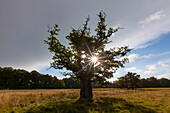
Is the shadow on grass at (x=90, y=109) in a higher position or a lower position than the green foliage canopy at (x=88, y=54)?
lower

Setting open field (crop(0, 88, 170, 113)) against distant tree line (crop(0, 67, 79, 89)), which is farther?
distant tree line (crop(0, 67, 79, 89))

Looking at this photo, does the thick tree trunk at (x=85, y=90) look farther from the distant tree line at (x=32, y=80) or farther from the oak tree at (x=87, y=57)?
the distant tree line at (x=32, y=80)

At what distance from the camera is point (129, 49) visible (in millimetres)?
13891

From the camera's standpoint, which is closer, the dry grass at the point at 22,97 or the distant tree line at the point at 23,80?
the dry grass at the point at 22,97

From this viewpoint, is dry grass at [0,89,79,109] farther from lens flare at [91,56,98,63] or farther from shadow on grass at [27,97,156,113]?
lens flare at [91,56,98,63]

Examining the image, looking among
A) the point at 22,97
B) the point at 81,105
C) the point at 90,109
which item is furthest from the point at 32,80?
the point at 90,109

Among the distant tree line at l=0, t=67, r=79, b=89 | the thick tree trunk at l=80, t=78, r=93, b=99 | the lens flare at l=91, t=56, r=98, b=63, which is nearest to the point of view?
the thick tree trunk at l=80, t=78, r=93, b=99

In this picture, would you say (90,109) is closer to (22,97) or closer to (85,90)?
(85,90)

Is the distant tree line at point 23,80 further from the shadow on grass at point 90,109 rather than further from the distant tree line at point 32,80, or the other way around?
the shadow on grass at point 90,109

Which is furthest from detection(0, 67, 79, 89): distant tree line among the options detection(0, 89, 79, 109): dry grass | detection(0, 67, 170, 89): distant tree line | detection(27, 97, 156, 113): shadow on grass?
detection(27, 97, 156, 113): shadow on grass

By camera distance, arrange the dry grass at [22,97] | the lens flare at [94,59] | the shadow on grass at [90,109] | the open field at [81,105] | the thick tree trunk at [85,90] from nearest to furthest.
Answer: the shadow on grass at [90,109] → the open field at [81,105] → the dry grass at [22,97] → the thick tree trunk at [85,90] → the lens flare at [94,59]

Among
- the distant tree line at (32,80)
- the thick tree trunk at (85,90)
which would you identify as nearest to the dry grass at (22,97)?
the thick tree trunk at (85,90)

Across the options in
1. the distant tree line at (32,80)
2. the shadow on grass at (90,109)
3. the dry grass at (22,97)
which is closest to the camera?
the shadow on grass at (90,109)

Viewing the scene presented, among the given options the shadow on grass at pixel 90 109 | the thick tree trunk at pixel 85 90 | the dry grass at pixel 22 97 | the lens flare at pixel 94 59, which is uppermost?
the lens flare at pixel 94 59
